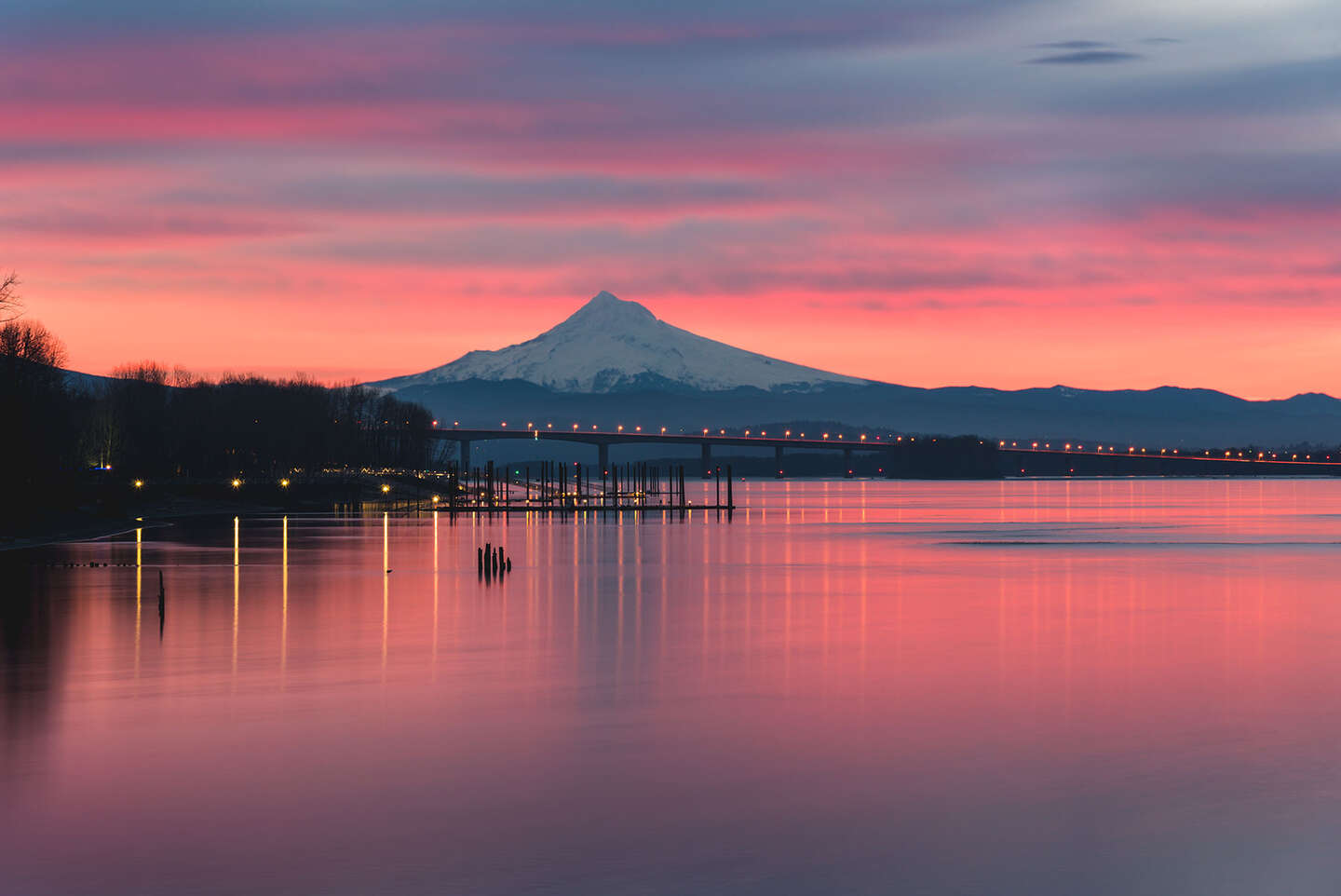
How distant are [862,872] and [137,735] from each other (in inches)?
570

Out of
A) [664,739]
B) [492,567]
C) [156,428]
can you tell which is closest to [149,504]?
[156,428]

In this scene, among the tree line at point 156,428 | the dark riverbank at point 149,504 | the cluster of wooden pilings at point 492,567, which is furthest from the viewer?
the tree line at point 156,428

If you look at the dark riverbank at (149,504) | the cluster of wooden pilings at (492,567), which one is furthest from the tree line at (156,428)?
the cluster of wooden pilings at (492,567)

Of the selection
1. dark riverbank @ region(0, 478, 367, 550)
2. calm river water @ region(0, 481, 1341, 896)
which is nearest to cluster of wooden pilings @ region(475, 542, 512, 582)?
calm river water @ region(0, 481, 1341, 896)

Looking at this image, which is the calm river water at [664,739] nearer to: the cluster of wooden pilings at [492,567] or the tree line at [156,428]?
the cluster of wooden pilings at [492,567]

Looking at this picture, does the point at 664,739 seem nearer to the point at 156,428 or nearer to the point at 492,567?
the point at 492,567

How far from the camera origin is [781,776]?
23.3 m

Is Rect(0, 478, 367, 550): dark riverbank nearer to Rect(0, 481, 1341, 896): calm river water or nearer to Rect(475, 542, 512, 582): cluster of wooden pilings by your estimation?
Rect(475, 542, 512, 582): cluster of wooden pilings

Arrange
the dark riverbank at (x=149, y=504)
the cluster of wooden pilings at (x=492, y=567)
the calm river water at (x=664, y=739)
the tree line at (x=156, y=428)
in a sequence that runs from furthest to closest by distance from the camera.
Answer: the tree line at (x=156, y=428), the dark riverbank at (x=149, y=504), the cluster of wooden pilings at (x=492, y=567), the calm river water at (x=664, y=739)

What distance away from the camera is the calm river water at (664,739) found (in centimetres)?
1808

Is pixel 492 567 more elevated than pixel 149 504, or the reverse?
pixel 149 504

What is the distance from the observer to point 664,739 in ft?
88.0

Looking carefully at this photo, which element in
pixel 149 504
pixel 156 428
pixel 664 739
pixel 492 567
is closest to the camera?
pixel 664 739

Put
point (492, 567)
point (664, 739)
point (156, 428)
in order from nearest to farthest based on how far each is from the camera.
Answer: point (664, 739), point (492, 567), point (156, 428)
